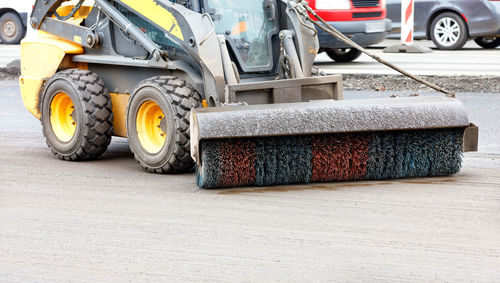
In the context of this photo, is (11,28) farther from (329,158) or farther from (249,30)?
(329,158)

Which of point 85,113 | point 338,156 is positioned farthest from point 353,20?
point 338,156

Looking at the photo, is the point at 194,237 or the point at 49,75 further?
the point at 49,75

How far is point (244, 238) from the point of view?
515cm

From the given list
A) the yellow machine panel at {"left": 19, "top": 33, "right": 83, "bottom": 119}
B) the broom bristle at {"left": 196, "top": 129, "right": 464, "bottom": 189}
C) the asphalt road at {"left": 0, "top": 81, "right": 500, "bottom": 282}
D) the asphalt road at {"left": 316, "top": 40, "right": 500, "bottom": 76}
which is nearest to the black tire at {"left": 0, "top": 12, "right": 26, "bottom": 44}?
the asphalt road at {"left": 316, "top": 40, "right": 500, "bottom": 76}

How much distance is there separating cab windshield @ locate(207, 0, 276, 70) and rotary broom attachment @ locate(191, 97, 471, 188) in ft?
4.11

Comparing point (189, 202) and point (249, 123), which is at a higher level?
point (249, 123)

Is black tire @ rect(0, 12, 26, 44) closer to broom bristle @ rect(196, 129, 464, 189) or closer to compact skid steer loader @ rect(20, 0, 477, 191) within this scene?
compact skid steer loader @ rect(20, 0, 477, 191)

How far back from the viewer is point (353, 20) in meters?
14.7

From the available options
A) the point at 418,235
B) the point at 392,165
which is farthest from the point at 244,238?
the point at 392,165

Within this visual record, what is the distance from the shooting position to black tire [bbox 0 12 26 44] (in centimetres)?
2164

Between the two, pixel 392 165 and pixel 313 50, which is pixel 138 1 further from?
pixel 392 165

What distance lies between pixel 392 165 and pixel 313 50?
1.51m

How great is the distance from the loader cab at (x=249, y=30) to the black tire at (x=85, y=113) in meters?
1.17

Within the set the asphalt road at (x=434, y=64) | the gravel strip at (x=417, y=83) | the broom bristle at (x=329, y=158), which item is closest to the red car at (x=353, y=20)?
the asphalt road at (x=434, y=64)
